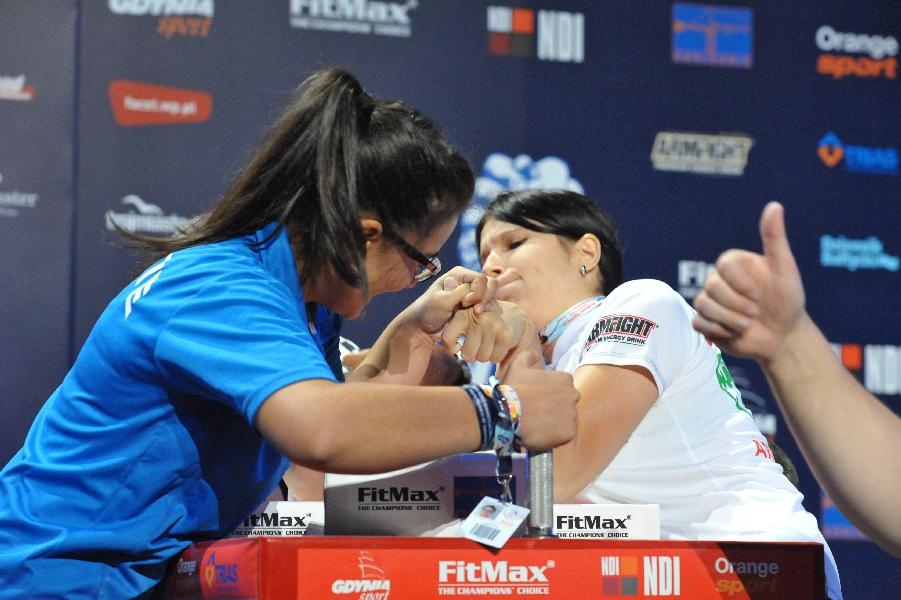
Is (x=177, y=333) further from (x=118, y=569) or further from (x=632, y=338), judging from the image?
(x=632, y=338)

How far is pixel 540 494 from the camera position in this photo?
138 centimetres

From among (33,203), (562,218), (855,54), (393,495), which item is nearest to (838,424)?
(393,495)

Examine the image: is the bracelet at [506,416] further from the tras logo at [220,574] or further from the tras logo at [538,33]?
the tras logo at [538,33]

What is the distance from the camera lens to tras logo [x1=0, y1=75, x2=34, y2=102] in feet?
12.6

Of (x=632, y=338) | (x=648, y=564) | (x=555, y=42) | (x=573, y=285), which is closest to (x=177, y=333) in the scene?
(x=648, y=564)

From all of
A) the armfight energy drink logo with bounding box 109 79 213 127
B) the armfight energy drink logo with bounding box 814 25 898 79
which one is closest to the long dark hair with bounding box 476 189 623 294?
the armfight energy drink logo with bounding box 109 79 213 127

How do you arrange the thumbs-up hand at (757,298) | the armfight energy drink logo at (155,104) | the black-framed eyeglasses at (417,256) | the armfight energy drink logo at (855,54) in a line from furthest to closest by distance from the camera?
the armfight energy drink logo at (855,54) → the armfight energy drink logo at (155,104) → the black-framed eyeglasses at (417,256) → the thumbs-up hand at (757,298)

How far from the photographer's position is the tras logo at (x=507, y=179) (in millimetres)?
4211

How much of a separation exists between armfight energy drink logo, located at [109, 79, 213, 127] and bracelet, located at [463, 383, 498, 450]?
2.94 m

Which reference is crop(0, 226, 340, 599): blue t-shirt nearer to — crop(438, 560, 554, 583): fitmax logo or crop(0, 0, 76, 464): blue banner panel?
crop(438, 560, 554, 583): fitmax logo

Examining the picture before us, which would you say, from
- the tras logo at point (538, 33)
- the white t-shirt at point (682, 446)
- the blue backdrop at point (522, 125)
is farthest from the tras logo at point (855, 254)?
the white t-shirt at point (682, 446)

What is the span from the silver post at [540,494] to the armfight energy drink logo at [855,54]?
3754 mm

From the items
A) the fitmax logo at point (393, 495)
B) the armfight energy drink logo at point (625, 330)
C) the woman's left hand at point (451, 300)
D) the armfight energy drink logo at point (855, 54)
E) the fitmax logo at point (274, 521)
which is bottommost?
the fitmax logo at point (274, 521)

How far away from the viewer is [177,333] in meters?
1.31
